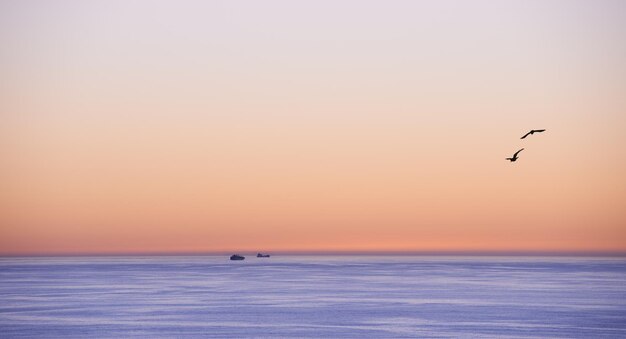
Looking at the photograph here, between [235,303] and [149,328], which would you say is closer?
[149,328]

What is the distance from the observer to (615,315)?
63969mm

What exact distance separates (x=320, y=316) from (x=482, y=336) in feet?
48.3

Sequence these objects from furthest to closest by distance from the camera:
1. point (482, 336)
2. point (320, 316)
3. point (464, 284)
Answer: point (464, 284) < point (320, 316) < point (482, 336)

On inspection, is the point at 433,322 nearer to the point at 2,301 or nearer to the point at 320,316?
the point at 320,316

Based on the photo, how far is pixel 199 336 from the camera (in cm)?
5250

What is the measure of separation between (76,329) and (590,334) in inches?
1205

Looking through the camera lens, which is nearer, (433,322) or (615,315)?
(433,322)

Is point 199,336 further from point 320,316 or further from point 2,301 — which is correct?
point 2,301

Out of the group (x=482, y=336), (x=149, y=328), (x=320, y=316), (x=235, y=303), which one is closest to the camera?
(x=482, y=336)

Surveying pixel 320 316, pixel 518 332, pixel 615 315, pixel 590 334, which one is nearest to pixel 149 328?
pixel 320 316

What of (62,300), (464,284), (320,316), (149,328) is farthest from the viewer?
(464,284)

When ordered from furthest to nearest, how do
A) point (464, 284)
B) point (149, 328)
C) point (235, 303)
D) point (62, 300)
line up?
point (464, 284)
point (62, 300)
point (235, 303)
point (149, 328)

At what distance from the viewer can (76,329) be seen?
185 feet

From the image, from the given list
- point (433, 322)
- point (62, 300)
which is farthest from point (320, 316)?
point (62, 300)
